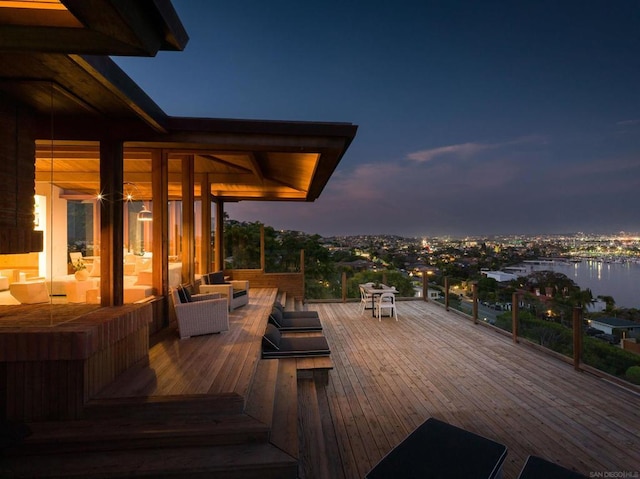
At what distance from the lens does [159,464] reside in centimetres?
238

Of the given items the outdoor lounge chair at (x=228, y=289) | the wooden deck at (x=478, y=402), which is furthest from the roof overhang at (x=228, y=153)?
the wooden deck at (x=478, y=402)

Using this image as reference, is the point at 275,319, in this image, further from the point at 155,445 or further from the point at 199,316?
the point at 155,445

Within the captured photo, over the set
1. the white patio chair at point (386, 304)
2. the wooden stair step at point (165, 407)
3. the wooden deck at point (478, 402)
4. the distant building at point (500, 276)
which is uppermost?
the distant building at point (500, 276)

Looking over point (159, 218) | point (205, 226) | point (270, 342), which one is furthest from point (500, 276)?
point (159, 218)

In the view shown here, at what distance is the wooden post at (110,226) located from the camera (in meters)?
4.09

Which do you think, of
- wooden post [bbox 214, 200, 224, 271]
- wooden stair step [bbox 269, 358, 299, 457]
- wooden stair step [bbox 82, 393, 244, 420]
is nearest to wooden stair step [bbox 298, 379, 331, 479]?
wooden stair step [bbox 269, 358, 299, 457]

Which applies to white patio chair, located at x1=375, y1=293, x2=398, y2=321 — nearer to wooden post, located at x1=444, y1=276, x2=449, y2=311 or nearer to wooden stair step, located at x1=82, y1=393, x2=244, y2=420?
wooden post, located at x1=444, y1=276, x2=449, y2=311

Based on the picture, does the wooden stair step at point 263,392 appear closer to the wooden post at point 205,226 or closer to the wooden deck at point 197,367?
the wooden deck at point 197,367

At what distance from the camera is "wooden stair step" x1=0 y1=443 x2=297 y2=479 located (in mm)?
2314

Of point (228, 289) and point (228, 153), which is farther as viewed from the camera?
point (228, 289)

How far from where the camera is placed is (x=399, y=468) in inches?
84.7

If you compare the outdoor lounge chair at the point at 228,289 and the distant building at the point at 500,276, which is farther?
the distant building at the point at 500,276

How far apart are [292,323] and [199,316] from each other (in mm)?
2066

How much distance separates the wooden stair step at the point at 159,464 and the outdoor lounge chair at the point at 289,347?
6.70 ft
